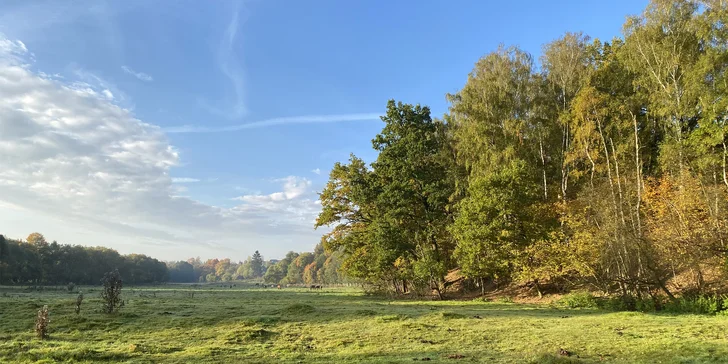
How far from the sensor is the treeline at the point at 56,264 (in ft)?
293

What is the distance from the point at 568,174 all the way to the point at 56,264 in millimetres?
127050

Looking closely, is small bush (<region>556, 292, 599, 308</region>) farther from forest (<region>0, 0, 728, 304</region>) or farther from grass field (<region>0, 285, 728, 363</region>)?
grass field (<region>0, 285, 728, 363</region>)

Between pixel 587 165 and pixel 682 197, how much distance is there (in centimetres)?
1201

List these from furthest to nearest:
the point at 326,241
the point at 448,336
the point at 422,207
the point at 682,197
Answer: the point at 326,241
the point at 422,207
the point at 682,197
the point at 448,336

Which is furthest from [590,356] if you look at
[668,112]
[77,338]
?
[668,112]

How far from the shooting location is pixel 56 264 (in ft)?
348

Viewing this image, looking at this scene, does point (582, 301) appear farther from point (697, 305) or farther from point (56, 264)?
point (56, 264)

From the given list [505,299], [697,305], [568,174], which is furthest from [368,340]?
[568,174]

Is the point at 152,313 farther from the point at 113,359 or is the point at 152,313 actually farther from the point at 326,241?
the point at 326,241

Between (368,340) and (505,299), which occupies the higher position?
(368,340)

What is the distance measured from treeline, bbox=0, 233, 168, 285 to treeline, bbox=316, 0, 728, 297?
296 ft

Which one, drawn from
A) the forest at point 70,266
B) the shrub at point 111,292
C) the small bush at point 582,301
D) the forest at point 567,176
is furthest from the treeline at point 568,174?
the forest at point 70,266

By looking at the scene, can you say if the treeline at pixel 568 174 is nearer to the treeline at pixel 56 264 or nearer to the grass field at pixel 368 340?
the grass field at pixel 368 340

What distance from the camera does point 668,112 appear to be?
26.3 m
